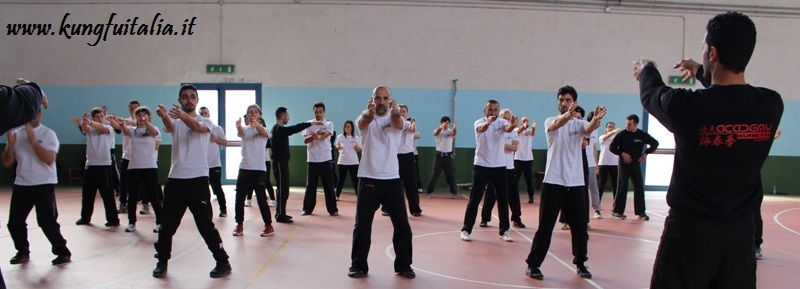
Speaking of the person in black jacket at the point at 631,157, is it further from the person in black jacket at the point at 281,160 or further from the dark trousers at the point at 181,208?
the dark trousers at the point at 181,208

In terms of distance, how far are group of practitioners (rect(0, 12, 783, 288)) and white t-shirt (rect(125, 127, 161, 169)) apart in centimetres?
1

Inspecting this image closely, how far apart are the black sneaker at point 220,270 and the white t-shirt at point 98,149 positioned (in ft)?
11.9

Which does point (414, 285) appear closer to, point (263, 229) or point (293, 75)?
point (263, 229)

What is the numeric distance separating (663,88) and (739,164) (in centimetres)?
44

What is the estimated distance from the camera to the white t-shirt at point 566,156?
203 inches

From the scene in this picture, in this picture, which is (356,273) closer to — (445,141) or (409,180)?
(409,180)

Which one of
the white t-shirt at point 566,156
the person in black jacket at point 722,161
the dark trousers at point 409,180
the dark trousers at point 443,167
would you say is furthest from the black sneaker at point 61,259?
the dark trousers at point 443,167

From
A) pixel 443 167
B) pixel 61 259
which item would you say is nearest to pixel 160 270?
pixel 61 259

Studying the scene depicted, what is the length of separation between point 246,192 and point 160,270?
2.32 m

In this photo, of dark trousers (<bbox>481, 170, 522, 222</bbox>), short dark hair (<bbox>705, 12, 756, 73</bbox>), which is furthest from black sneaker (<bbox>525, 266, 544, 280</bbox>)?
short dark hair (<bbox>705, 12, 756, 73</bbox>)

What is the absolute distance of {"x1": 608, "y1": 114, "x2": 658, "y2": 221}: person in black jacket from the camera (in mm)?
8352

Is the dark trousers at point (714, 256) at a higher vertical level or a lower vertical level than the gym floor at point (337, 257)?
higher

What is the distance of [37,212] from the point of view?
538 centimetres

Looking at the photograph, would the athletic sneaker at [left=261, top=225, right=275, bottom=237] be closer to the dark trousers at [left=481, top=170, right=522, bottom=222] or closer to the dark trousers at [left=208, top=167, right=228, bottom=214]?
the dark trousers at [left=208, top=167, right=228, bottom=214]
